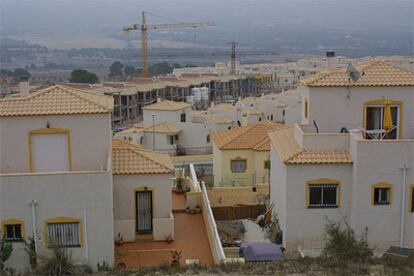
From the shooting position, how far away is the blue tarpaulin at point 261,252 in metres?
15.8

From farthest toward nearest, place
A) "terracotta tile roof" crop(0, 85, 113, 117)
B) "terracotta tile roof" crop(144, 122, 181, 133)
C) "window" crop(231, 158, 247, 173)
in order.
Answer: "terracotta tile roof" crop(144, 122, 181, 133) → "window" crop(231, 158, 247, 173) → "terracotta tile roof" crop(0, 85, 113, 117)

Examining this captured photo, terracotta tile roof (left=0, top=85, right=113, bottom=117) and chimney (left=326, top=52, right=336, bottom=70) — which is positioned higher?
chimney (left=326, top=52, right=336, bottom=70)

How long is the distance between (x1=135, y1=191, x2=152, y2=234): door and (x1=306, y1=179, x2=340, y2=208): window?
4.77 metres

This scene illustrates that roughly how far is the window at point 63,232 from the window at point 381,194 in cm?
843

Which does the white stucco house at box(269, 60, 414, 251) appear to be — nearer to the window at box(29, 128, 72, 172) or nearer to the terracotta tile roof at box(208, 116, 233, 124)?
the window at box(29, 128, 72, 172)

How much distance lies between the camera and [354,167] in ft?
60.3

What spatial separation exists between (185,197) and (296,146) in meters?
5.93

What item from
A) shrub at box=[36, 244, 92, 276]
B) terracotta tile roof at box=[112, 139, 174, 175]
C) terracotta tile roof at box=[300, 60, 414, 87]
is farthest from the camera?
terracotta tile roof at box=[300, 60, 414, 87]

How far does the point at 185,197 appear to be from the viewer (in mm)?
23938

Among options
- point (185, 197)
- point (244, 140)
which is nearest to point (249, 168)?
point (244, 140)

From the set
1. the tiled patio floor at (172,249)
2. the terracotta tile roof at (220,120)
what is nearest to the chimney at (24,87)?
the tiled patio floor at (172,249)

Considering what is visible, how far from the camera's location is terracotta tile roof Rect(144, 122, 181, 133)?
47344 mm

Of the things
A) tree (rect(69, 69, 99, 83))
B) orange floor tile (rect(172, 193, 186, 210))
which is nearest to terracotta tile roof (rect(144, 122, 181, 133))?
orange floor tile (rect(172, 193, 186, 210))

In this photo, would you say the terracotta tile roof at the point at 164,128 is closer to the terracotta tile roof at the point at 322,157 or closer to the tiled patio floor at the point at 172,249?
the tiled patio floor at the point at 172,249
